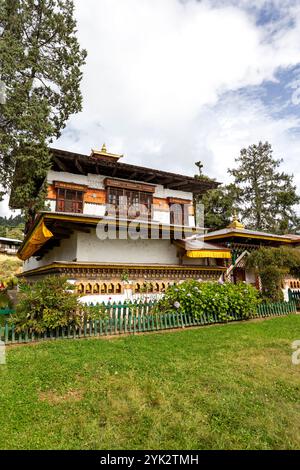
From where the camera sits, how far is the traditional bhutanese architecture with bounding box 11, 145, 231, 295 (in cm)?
1085

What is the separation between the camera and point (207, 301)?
10.9 m

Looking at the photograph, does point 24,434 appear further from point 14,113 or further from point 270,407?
point 14,113

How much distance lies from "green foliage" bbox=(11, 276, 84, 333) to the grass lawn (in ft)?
1.94

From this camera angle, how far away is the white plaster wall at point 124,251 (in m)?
11.5

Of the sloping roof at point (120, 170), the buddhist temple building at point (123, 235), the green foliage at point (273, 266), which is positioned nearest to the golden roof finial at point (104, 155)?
the buddhist temple building at point (123, 235)

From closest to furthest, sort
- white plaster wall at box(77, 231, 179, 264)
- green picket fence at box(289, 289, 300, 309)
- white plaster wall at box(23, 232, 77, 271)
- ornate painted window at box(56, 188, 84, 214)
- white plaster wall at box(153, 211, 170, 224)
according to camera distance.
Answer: white plaster wall at box(77, 231, 179, 264), white plaster wall at box(23, 232, 77, 271), green picket fence at box(289, 289, 300, 309), ornate painted window at box(56, 188, 84, 214), white plaster wall at box(153, 211, 170, 224)

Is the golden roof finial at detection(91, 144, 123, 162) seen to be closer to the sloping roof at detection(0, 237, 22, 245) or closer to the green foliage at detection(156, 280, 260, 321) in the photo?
the green foliage at detection(156, 280, 260, 321)

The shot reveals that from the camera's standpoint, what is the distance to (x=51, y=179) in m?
17.2

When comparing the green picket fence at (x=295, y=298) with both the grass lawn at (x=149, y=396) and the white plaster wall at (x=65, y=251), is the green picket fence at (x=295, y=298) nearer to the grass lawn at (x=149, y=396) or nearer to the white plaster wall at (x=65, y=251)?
the grass lawn at (x=149, y=396)

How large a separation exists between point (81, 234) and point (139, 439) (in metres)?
8.72

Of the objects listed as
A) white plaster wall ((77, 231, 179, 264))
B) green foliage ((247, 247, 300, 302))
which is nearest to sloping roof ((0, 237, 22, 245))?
white plaster wall ((77, 231, 179, 264))

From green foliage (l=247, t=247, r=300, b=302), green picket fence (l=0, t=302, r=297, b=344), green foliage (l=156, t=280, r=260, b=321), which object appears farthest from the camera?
green foliage (l=247, t=247, r=300, b=302)

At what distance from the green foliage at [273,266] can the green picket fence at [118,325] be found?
13.2 ft

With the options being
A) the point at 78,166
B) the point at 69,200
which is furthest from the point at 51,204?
the point at 78,166
